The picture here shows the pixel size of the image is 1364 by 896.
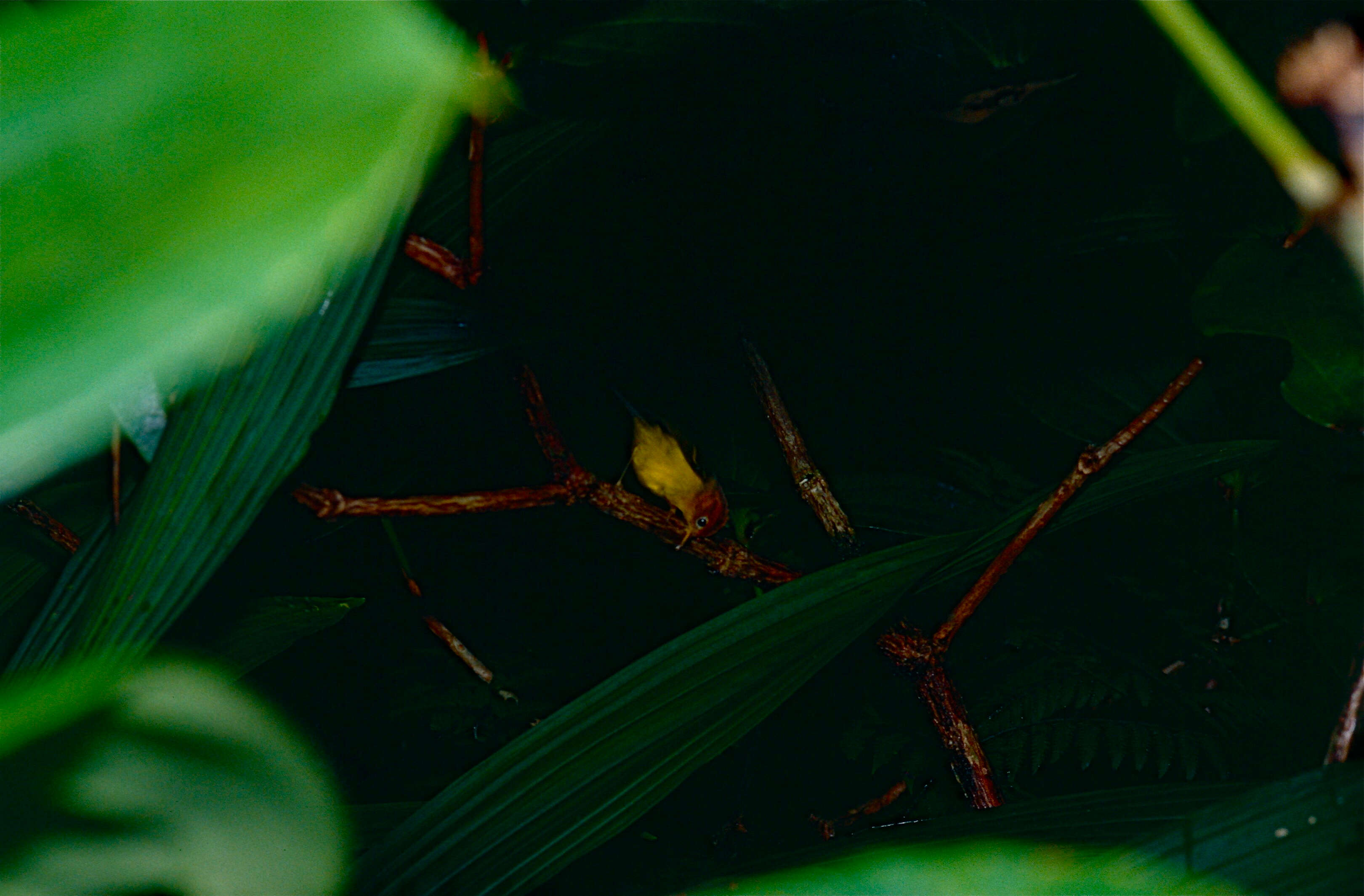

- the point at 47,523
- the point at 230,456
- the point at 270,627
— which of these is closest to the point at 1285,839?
the point at 230,456

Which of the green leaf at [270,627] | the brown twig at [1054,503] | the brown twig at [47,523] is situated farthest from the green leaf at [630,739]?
the brown twig at [47,523]

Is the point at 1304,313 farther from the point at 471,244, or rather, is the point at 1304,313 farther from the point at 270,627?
the point at 270,627

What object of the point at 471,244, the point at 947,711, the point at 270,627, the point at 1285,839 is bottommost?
the point at 1285,839

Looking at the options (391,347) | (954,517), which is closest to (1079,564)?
(954,517)

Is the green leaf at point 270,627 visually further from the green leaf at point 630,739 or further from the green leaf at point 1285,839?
the green leaf at point 1285,839

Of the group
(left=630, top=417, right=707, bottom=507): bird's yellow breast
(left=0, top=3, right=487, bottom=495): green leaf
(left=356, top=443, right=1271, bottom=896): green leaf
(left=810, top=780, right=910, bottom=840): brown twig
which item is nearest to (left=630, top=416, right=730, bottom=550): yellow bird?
(left=630, top=417, right=707, bottom=507): bird's yellow breast

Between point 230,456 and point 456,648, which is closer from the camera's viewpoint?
point 230,456

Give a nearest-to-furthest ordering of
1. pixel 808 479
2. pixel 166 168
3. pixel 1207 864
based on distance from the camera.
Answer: pixel 166 168
pixel 1207 864
pixel 808 479

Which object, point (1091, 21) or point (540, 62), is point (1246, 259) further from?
point (540, 62)

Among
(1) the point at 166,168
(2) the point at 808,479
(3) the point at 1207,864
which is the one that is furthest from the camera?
(2) the point at 808,479
